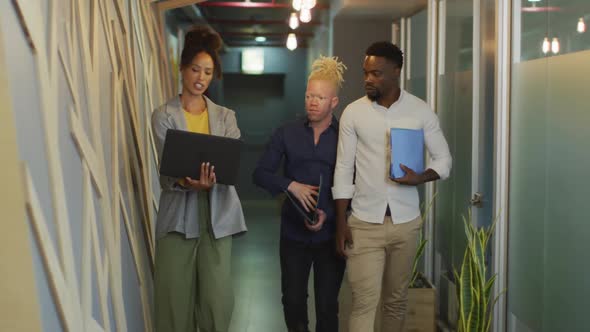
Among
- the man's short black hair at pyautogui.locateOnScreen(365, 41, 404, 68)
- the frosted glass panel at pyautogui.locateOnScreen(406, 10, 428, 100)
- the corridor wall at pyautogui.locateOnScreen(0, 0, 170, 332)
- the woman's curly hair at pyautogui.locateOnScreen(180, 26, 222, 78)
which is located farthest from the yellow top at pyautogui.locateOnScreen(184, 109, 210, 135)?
the frosted glass panel at pyautogui.locateOnScreen(406, 10, 428, 100)

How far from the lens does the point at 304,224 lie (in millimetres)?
3652

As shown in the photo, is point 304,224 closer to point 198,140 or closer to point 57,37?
point 198,140

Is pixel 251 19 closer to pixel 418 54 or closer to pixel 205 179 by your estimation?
pixel 418 54

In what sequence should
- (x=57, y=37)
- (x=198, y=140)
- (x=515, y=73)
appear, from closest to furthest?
(x=57, y=37) < (x=198, y=140) < (x=515, y=73)

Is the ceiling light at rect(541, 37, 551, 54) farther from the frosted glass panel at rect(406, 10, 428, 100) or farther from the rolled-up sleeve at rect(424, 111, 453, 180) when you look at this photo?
the frosted glass panel at rect(406, 10, 428, 100)

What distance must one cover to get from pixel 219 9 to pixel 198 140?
972 centimetres

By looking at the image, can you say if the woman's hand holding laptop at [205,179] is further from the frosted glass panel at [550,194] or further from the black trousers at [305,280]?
the frosted glass panel at [550,194]

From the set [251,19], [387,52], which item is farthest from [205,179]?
[251,19]

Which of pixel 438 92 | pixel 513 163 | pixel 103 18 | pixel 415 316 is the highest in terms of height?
pixel 103 18

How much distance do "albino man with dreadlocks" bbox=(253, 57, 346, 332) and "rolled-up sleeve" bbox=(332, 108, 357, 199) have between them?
111 mm

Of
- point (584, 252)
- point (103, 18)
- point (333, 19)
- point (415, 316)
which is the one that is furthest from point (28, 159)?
point (333, 19)

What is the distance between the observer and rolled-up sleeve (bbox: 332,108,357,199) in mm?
3514

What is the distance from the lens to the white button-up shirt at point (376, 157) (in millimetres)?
3479

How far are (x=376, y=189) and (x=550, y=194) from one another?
747mm
